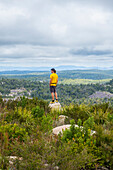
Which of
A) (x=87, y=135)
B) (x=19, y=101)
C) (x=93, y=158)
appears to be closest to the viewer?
(x=93, y=158)

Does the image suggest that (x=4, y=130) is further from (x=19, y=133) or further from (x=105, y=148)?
(x=105, y=148)

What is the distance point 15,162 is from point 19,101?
21.3 ft

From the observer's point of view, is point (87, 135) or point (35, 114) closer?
point (87, 135)

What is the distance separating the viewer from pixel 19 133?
4609 millimetres

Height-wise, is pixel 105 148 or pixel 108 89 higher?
pixel 105 148

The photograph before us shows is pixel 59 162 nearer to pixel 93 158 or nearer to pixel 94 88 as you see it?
pixel 93 158

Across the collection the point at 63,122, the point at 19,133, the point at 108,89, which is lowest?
the point at 108,89

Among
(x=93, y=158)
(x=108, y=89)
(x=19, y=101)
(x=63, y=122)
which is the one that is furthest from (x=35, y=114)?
(x=108, y=89)

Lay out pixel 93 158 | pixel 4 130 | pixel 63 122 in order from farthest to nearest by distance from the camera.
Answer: pixel 63 122 → pixel 4 130 → pixel 93 158

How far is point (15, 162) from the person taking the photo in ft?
9.96

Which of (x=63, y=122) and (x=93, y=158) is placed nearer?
(x=93, y=158)

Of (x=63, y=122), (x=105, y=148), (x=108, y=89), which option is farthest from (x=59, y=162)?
(x=108, y=89)

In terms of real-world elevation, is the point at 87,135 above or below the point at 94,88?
above

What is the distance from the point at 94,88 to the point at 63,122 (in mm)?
125009
